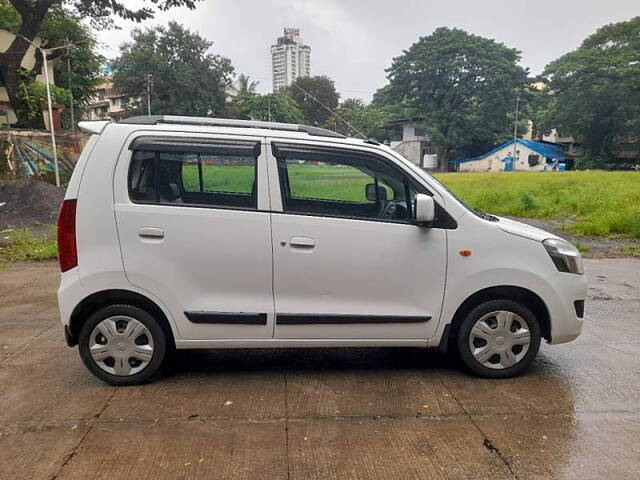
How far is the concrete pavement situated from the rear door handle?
1134 mm

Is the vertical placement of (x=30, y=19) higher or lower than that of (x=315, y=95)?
lower

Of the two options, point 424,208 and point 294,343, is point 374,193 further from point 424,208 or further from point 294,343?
point 294,343

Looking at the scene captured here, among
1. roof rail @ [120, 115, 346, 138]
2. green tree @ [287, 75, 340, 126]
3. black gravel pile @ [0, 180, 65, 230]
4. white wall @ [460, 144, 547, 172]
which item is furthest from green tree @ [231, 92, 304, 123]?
roof rail @ [120, 115, 346, 138]

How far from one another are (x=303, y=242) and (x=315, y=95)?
6729 cm

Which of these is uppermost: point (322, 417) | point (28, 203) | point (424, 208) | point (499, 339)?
point (424, 208)

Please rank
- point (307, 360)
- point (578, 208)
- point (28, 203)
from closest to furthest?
point (307, 360)
point (578, 208)
point (28, 203)

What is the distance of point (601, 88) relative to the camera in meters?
46.8

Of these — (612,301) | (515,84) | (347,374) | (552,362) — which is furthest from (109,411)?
(515,84)

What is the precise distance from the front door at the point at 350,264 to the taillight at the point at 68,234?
4.55 ft

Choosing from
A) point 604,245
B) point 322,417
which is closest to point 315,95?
point 604,245

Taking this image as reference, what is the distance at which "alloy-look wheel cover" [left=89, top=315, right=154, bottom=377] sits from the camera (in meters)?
3.50

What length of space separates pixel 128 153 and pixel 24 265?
5.71 metres

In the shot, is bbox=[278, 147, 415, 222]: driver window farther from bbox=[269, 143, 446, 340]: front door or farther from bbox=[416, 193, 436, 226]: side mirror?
bbox=[416, 193, 436, 226]: side mirror

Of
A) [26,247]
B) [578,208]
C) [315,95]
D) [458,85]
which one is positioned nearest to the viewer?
[26,247]
